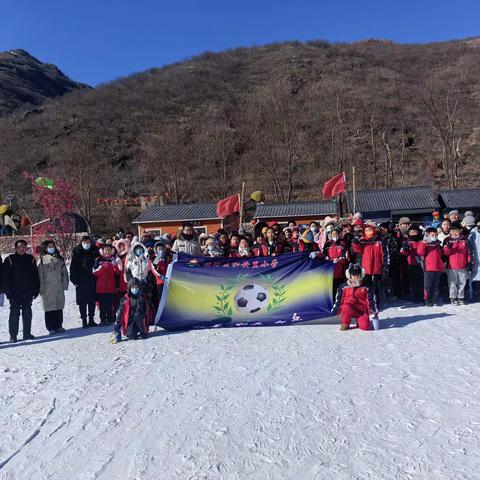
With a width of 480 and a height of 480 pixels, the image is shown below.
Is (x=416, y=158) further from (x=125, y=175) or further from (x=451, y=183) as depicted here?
(x=125, y=175)

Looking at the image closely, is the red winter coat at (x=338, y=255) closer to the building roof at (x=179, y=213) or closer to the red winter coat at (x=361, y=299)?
the red winter coat at (x=361, y=299)

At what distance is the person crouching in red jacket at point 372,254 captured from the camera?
283 inches

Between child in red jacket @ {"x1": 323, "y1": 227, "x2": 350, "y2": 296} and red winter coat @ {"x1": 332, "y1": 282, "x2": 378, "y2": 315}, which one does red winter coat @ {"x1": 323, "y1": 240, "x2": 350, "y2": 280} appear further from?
red winter coat @ {"x1": 332, "y1": 282, "x2": 378, "y2": 315}

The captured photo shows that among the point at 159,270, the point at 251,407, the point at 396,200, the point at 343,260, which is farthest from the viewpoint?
the point at 396,200

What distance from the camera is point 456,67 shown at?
214 ft

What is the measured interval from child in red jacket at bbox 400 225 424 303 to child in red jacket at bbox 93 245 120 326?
504cm

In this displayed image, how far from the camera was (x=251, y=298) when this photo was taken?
21.9 ft

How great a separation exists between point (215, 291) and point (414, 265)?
3581mm

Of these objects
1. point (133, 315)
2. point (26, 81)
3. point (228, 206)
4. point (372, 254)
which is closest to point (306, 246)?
point (372, 254)

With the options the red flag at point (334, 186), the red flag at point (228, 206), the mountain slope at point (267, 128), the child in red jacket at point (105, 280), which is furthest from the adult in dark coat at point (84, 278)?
the mountain slope at point (267, 128)

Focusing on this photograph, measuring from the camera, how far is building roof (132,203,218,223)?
23.8m

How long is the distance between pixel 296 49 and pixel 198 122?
37.8 m

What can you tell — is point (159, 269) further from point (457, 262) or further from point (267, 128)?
point (267, 128)

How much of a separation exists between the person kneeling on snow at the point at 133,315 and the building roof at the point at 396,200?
1624 cm
